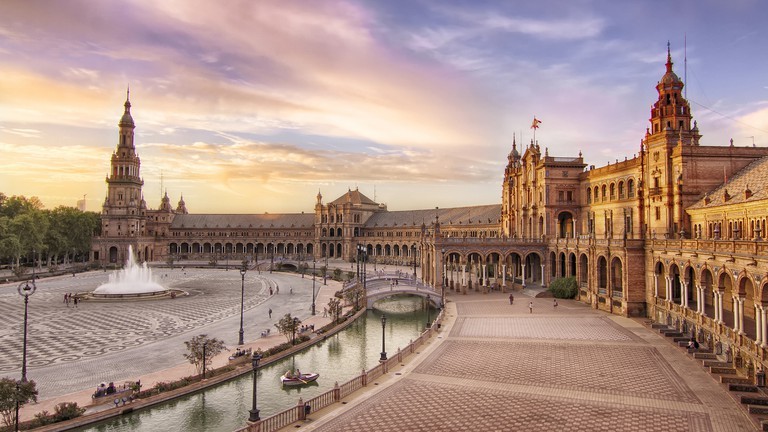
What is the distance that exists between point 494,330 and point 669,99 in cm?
3463

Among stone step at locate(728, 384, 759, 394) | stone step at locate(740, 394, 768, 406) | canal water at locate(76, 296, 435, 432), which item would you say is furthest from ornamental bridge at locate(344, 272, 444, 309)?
stone step at locate(740, 394, 768, 406)

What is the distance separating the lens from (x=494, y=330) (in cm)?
4716

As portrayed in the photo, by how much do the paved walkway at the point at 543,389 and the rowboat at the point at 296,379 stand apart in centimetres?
566

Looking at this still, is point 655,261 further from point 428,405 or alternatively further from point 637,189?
point 428,405

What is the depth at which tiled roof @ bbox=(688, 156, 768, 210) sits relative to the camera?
145 ft

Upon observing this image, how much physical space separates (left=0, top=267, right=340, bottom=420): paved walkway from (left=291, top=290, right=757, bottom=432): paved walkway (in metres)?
14.8

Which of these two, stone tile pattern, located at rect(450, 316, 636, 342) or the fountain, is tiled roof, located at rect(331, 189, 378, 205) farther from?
stone tile pattern, located at rect(450, 316, 636, 342)

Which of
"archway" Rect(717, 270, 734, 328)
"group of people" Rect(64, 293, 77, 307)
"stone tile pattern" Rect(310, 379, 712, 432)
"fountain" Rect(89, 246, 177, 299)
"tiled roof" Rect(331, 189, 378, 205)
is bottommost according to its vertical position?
"stone tile pattern" Rect(310, 379, 712, 432)

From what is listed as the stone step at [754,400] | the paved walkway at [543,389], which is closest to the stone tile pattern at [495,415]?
the paved walkway at [543,389]

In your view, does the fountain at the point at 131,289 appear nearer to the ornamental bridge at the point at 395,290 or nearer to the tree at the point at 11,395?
the ornamental bridge at the point at 395,290

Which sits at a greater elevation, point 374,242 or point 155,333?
point 374,242

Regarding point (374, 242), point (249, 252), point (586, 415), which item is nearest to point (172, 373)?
point (586, 415)

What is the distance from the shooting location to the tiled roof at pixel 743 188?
4412cm

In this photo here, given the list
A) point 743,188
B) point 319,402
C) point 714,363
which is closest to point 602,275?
A: point 743,188
